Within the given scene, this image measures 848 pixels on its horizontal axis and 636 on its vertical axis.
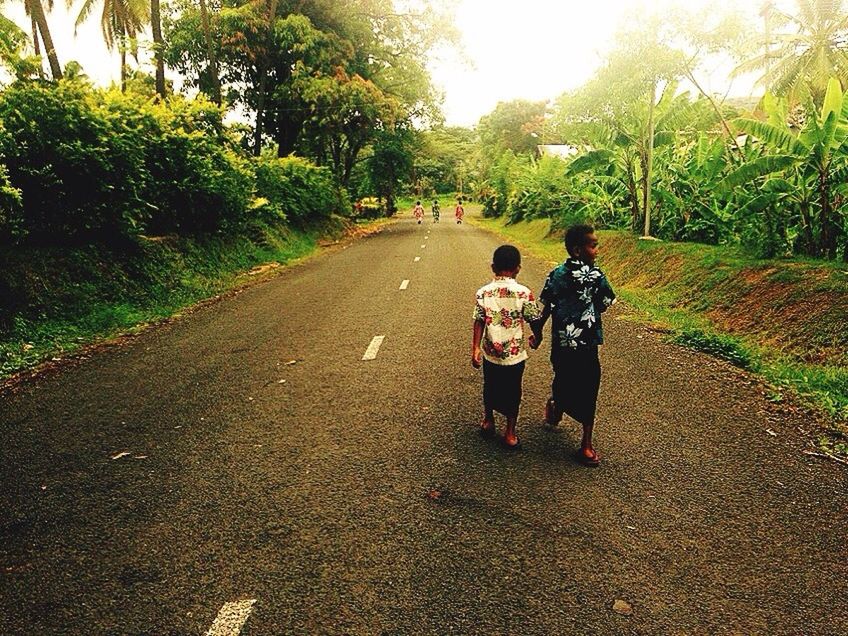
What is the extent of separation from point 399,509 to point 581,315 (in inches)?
77.7

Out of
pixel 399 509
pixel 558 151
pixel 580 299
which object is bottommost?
pixel 399 509

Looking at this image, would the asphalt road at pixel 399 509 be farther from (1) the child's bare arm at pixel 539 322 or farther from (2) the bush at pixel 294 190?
(2) the bush at pixel 294 190

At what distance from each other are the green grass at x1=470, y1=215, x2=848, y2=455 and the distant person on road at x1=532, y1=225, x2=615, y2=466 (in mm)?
2049

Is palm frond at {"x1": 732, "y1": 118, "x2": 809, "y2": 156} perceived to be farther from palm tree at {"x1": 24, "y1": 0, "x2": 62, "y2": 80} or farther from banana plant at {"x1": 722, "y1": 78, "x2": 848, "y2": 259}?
palm tree at {"x1": 24, "y1": 0, "x2": 62, "y2": 80}

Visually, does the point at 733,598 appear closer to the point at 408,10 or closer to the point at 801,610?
the point at 801,610

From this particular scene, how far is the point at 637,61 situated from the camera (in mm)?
13336

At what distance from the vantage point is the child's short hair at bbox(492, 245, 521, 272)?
454cm

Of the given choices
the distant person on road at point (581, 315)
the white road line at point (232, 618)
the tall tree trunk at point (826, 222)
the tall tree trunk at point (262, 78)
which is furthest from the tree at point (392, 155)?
the white road line at point (232, 618)

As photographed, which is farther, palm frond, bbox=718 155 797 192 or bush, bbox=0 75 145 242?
bush, bbox=0 75 145 242

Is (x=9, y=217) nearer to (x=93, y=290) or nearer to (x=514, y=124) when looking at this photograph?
(x=93, y=290)

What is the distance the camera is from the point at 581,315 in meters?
4.51

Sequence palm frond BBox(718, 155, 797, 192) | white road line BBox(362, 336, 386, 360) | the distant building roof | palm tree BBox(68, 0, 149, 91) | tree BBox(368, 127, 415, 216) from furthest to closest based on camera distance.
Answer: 1. tree BBox(368, 127, 415, 216)
2. palm tree BBox(68, 0, 149, 91)
3. the distant building roof
4. palm frond BBox(718, 155, 797, 192)
5. white road line BBox(362, 336, 386, 360)

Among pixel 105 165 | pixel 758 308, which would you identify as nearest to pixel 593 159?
pixel 758 308

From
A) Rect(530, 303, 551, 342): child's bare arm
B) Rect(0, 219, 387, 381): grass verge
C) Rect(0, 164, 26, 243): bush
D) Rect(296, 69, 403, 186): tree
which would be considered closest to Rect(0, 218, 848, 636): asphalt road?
Rect(530, 303, 551, 342): child's bare arm
